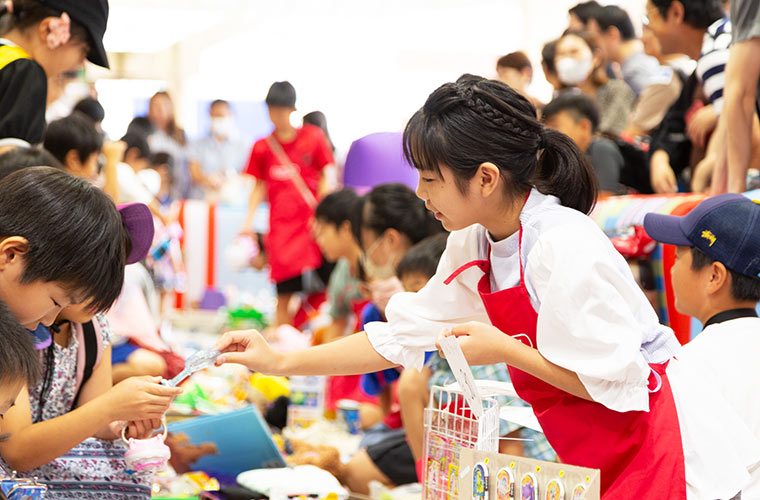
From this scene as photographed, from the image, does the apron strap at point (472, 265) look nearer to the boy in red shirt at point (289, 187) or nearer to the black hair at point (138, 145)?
the boy in red shirt at point (289, 187)

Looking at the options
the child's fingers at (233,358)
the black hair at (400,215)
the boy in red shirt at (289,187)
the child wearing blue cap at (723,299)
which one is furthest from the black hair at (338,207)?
the child's fingers at (233,358)

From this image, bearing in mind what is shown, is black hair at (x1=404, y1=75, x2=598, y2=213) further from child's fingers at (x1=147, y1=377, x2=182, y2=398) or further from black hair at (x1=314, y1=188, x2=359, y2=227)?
black hair at (x1=314, y1=188, x2=359, y2=227)

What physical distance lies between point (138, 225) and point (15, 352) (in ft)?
2.08

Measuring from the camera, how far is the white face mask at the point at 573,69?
464 centimetres

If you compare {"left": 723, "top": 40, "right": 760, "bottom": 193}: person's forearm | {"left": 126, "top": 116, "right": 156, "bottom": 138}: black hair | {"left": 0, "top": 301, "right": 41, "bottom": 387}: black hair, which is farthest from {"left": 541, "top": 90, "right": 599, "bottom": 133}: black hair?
{"left": 126, "top": 116, "right": 156, "bottom": 138}: black hair

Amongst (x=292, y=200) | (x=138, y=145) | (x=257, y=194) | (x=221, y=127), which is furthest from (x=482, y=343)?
(x=221, y=127)

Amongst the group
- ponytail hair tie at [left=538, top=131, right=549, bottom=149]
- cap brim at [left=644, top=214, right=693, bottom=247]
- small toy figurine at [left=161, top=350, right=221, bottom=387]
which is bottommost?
small toy figurine at [left=161, top=350, right=221, bottom=387]

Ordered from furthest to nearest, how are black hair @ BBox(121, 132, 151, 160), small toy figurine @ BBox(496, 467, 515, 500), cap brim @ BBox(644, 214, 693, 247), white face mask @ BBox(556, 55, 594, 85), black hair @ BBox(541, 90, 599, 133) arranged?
black hair @ BBox(121, 132, 151, 160), white face mask @ BBox(556, 55, 594, 85), black hair @ BBox(541, 90, 599, 133), cap brim @ BBox(644, 214, 693, 247), small toy figurine @ BBox(496, 467, 515, 500)

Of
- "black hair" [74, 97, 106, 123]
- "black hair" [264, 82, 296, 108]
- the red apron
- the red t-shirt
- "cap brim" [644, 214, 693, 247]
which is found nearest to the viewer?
the red apron

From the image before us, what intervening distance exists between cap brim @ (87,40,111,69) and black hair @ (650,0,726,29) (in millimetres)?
2054

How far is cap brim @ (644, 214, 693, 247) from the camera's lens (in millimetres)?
2174

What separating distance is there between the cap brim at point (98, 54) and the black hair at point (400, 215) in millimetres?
1506

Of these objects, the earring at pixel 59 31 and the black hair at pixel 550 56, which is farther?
the black hair at pixel 550 56

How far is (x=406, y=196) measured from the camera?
13.0 ft
